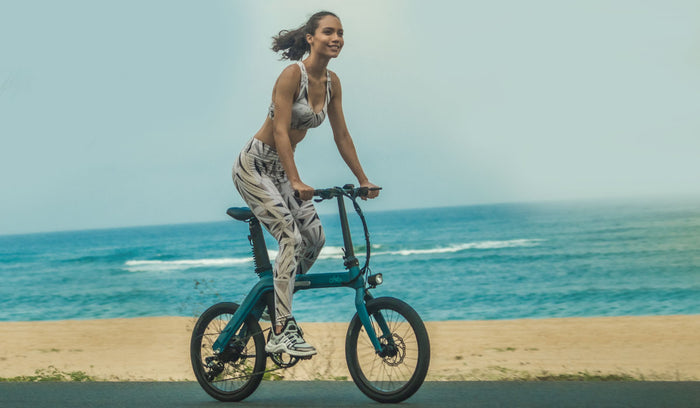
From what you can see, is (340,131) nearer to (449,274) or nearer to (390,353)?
(390,353)

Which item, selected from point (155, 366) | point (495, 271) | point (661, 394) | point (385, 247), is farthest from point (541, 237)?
point (661, 394)

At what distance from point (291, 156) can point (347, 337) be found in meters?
1.08

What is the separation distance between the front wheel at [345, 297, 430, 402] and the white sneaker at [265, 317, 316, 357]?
0.83ft

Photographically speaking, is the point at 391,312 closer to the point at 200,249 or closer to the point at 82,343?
the point at 82,343

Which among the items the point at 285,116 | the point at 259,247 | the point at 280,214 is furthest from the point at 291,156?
the point at 259,247

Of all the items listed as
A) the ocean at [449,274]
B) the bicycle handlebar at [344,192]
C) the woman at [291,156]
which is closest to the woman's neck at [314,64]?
the woman at [291,156]

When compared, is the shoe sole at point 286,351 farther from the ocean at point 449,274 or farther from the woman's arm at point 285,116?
the ocean at point 449,274

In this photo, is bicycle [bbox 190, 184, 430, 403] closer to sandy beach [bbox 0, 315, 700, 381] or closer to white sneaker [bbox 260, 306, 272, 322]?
white sneaker [bbox 260, 306, 272, 322]

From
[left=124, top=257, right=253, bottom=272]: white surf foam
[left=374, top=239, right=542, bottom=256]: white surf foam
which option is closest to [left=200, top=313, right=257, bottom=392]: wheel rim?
[left=124, top=257, right=253, bottom=272]: white surf foam

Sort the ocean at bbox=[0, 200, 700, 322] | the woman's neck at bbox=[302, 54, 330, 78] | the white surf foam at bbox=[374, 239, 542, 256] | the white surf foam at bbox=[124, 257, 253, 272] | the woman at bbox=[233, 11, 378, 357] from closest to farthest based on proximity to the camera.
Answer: the woman at bbox=[233, 11, 378, 357] → the woman's neck at bbox=[302, 54, 330, 78] → the ocean at bbox=[0, 200, 700, 322] → the white surf foam at bbox=[124, 257, 253, 272] → the white surf foam at bbox=[374, 239, 542, 256]

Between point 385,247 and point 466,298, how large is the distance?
18.4m

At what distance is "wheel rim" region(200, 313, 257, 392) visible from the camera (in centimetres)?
504

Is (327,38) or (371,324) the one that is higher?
(327,38)

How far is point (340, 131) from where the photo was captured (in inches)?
201
